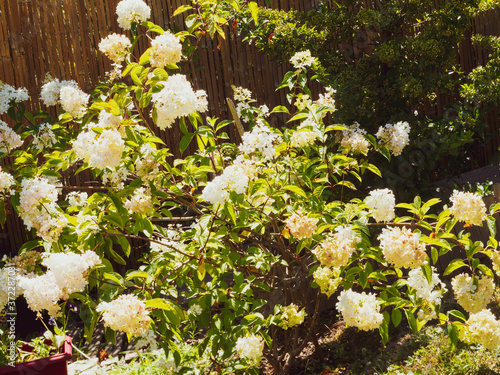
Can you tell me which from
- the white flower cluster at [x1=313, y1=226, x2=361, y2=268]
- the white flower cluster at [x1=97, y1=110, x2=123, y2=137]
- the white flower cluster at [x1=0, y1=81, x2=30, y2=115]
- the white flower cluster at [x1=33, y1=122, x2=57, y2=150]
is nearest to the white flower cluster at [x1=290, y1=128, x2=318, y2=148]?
the white flower cluster at [x1=313, y1=226, x2=361, y2=268]

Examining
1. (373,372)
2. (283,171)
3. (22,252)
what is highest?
(283,171)

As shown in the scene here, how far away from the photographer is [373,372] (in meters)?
2.65

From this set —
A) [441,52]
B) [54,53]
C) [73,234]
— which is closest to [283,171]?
[73,234]

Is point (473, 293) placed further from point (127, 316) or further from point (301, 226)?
point (127, 316)

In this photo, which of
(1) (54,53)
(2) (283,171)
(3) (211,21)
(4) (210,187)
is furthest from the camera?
(1) (54,53)

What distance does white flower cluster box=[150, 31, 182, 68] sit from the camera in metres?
2.19

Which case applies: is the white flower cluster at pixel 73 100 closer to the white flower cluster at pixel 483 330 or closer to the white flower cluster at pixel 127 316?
the white flower cluster at pixel 127 316

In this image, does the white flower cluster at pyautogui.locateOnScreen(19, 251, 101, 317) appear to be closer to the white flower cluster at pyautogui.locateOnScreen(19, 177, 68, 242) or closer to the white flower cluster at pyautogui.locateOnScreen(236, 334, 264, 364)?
the white flower cluster at pyautogui.locateOnScreen(19, 177, 68, 242)

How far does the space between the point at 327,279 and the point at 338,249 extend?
16 centimetres

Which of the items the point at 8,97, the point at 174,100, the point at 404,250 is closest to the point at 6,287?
the point at 174,100

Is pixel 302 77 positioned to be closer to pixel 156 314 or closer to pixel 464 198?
pixel 464 198

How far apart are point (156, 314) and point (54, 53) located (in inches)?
104

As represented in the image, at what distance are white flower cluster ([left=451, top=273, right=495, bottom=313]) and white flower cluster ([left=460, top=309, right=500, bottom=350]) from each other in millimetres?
99

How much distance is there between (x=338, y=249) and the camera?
1.91 meters
